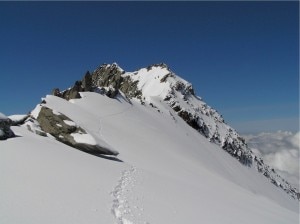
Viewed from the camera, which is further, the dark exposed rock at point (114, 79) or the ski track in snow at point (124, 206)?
the dark exposed rock at point (114, 79)

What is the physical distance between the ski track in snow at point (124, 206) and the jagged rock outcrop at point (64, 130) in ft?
31.2

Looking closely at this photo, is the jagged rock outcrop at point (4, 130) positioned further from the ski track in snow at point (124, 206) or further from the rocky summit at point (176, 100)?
the rocky summit at point (176, 100)

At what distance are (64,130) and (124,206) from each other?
19581 millimetres

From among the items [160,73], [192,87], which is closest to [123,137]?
[160,73]

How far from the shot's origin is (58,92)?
222 ft

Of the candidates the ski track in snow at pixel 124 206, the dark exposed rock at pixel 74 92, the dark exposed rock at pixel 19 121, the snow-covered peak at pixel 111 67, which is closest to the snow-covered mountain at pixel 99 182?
the ski track in snow at pixel 124 206

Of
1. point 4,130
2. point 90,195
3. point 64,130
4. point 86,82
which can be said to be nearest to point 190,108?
point 86,82

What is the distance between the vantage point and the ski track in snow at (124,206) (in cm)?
1593

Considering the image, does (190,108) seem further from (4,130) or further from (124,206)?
(124,206)

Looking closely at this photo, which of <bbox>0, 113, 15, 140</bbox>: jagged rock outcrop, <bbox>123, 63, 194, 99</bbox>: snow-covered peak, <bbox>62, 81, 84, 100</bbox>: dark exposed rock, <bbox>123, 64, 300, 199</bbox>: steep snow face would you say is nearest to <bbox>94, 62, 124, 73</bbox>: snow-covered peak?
<bbox>123, 63, 194, 99</bbox>: snow-covered peak

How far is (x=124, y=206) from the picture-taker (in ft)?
58.2

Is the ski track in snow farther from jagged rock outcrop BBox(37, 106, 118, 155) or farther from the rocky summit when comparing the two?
the rocky summit

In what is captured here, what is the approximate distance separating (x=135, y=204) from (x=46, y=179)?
481cm

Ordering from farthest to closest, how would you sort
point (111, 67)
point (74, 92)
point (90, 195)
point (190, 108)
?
point (111, 67) → point (190, 108) → point (74, 92) → point (90, 195)
